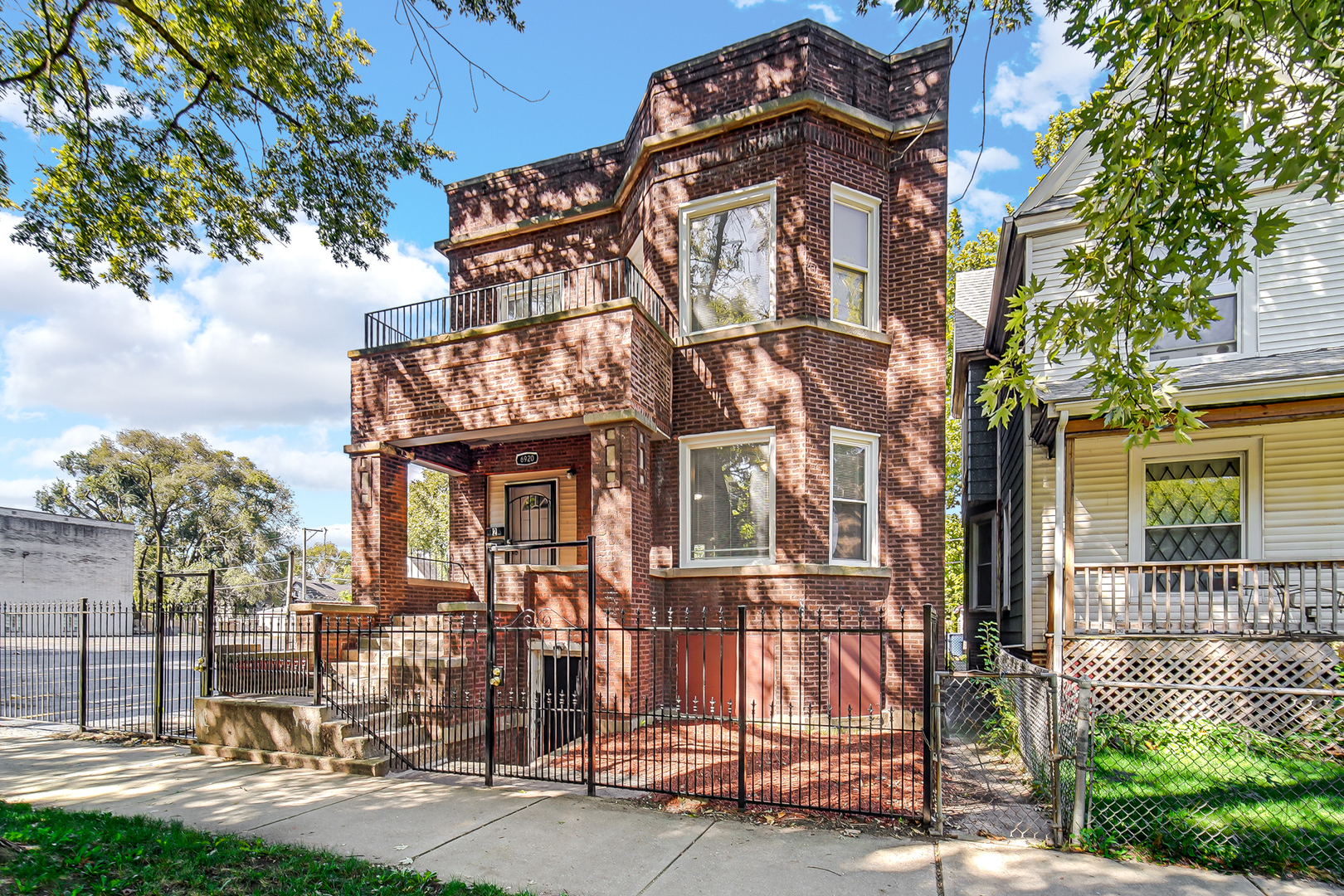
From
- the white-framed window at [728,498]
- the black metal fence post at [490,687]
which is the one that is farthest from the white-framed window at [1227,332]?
the black metal fence post at [490,687]

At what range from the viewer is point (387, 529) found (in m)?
11.8

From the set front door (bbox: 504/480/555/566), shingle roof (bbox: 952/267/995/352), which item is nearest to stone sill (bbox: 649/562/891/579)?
front door (bbox: 504/480/555/566)

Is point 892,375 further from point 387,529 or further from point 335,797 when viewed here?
point 335,797

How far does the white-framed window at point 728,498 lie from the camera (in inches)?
428

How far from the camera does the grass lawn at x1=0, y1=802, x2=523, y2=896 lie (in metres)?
4.55

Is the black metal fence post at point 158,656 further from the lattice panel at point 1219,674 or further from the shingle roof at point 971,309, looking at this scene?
the shingle roof at point 971,309

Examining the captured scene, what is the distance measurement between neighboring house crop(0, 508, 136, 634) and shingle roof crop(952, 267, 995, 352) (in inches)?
1223

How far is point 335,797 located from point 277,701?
2.26m

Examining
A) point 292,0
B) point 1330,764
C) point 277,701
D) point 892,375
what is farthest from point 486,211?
point 1330,764

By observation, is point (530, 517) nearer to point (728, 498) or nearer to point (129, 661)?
point (728, 498)

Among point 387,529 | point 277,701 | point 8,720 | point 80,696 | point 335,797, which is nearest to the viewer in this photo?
point 335,797

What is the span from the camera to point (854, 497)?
11133 millimetres

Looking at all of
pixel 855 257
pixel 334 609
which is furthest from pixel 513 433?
pixel 855 257

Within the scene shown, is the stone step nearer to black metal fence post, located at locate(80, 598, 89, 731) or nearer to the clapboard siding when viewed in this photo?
black metal fence post, located at locate(80, 598, 89, 731)
